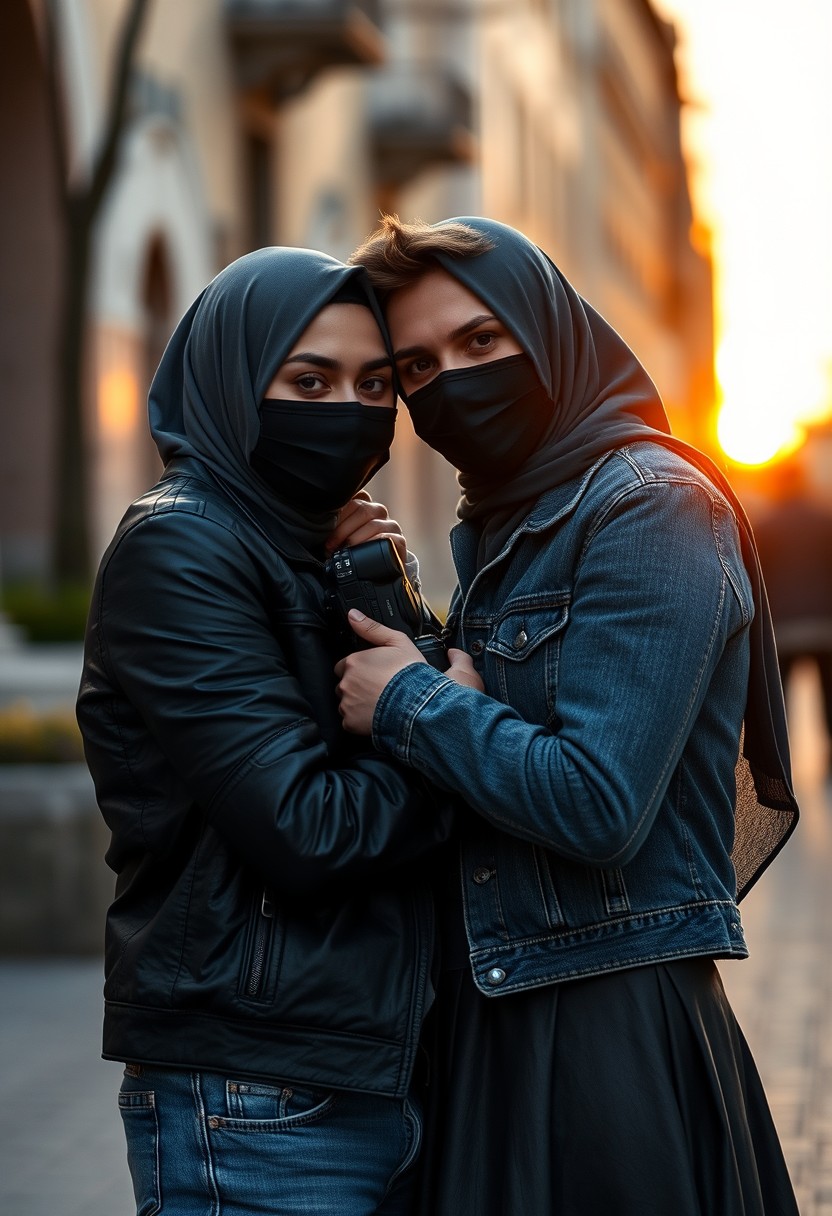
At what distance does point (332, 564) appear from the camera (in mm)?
2564

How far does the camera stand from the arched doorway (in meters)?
13.8

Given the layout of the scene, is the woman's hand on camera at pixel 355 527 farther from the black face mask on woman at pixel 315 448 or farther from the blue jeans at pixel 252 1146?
the blue jeans at pixel 252 1146

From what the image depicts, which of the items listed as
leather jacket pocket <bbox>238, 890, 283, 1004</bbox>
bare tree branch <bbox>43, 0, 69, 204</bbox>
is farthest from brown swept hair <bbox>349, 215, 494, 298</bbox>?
bare tree branch <bbox>43, 0, 69, 204</bbox>

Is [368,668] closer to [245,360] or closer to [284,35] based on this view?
[245,360]

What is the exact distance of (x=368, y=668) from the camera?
2.49 metres

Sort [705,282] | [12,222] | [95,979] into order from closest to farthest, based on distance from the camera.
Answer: [95,979], [12,222], [705,282]

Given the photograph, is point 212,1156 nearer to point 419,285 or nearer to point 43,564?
point 419,285

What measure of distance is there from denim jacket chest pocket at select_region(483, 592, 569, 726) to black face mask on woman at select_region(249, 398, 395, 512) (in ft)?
1.08

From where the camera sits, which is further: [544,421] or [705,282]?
[705,282]

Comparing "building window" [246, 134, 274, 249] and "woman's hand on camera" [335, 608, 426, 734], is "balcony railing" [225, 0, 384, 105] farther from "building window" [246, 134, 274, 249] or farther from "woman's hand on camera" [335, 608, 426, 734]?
"woman's hand on camera" [335, 608, 426, 734]

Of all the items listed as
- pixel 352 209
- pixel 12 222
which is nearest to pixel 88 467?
pixel 12 222

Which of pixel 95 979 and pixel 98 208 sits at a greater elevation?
pixel 98 208

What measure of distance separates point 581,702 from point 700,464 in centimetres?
45

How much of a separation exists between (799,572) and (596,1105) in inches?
401
